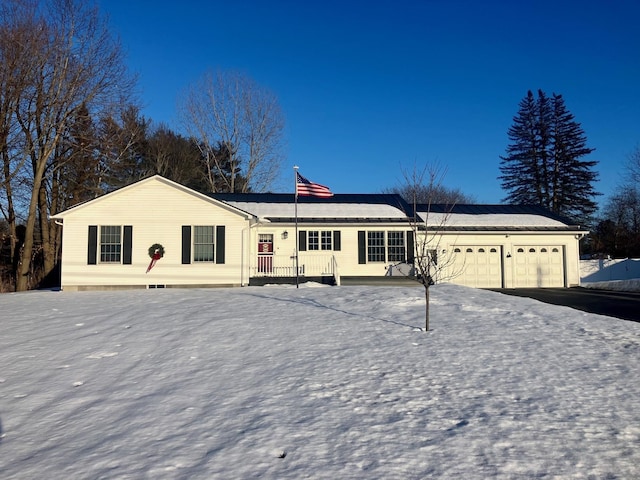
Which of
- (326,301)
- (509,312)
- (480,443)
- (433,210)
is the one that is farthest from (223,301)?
(433,210)

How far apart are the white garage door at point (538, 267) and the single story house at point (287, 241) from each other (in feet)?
0.15

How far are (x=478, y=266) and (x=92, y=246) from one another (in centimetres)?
1596

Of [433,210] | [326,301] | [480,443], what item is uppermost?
[433,210]

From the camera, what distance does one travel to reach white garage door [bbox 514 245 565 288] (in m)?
20.1

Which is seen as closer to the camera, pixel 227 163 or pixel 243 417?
pixel 243 417

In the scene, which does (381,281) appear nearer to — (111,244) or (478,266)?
(478,266)

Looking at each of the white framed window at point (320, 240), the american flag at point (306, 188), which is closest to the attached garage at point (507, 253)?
the white framed window at point (320, 240)

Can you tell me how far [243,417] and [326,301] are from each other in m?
7.24

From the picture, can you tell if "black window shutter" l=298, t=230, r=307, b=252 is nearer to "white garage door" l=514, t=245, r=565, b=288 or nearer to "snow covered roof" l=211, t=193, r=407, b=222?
"snow covered roof" l=211, t=193, r=407, b=222

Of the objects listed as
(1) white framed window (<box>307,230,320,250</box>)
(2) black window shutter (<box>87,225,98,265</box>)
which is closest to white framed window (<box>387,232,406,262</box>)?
(1) white framed window (<box>307,230,320,250</box>)

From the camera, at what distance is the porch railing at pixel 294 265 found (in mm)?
18031

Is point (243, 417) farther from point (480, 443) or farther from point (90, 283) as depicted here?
point (90, 283)

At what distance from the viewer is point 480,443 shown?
4469 mm

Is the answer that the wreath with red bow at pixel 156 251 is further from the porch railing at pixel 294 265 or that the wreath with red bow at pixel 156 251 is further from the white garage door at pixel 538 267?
the white garage door at pixel 538 267
